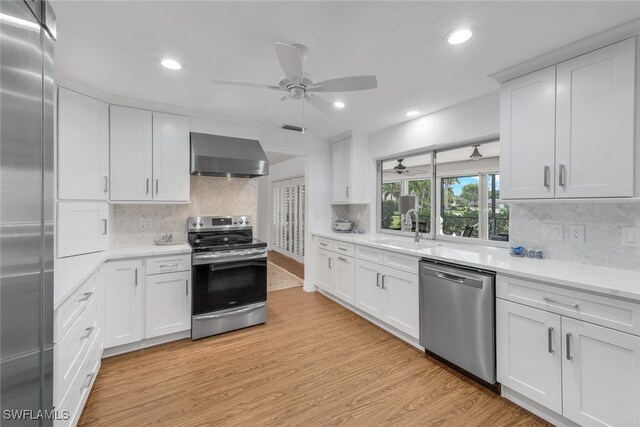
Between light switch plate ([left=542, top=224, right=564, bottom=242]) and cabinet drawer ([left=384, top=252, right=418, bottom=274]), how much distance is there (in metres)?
1.06

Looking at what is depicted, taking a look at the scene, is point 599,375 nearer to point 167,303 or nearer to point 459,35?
point 459,35

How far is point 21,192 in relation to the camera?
80 centimetres

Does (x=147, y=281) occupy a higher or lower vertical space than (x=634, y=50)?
lower

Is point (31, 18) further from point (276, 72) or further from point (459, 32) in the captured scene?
point (459, 32)

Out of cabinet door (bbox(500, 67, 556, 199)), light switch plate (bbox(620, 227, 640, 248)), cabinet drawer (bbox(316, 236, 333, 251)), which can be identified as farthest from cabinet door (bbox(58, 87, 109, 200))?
light switch plate (bbox(620, 227, 640, 248))

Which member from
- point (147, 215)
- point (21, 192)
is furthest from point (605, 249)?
point (147, 215)

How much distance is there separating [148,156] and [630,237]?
165 inches

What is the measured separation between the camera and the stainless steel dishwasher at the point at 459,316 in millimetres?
1979

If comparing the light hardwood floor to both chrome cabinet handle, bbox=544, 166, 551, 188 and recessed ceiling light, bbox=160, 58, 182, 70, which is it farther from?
recessed ceiling light, bbox=160, 58, 182, 70

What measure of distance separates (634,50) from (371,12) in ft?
5.30

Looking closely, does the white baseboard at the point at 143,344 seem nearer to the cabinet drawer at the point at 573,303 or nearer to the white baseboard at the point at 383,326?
the white baseboard at the point at 383,326

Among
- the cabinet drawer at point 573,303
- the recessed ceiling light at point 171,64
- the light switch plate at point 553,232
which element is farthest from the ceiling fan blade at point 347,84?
the light switch plate at point 553,232

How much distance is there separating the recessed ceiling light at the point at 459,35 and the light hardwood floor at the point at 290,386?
2.48 metres

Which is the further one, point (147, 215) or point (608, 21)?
point (147, 215)
